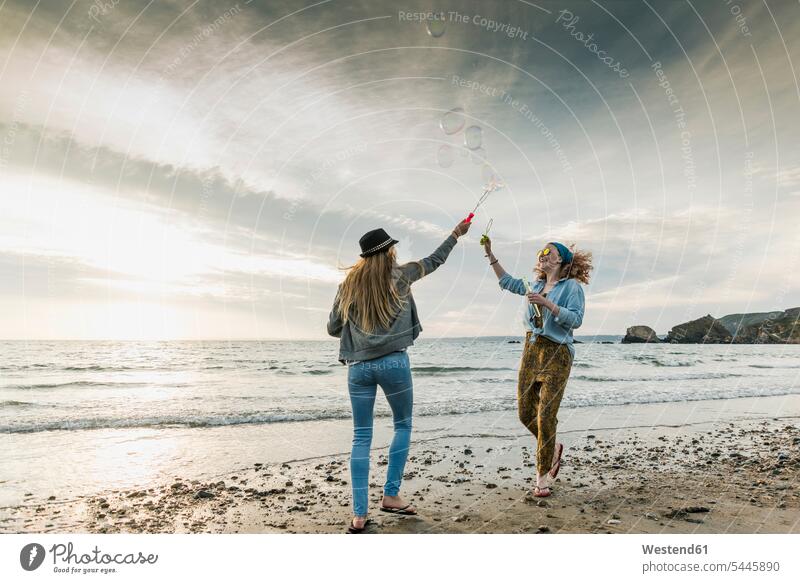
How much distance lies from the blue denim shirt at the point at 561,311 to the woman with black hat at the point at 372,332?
1400 millimetres

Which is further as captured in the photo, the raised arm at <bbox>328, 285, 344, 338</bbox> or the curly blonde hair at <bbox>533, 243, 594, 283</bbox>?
the curly blonde hair at <bbox>533, 243, 594, 283</bbox>

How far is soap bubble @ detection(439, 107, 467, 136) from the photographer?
8719 mm

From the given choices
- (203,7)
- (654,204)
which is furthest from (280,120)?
(654,204)

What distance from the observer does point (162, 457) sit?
8602 mm

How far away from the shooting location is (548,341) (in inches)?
232

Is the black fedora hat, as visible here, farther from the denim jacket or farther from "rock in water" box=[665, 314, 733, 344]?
"rock in water" box=[665, 314, 733, 344]

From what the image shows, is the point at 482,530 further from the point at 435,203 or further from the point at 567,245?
the point at 435,203

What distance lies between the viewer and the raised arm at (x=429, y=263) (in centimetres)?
507

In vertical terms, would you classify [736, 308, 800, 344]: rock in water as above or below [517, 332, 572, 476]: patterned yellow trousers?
above

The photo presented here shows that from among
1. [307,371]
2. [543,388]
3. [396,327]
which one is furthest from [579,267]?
[307,371]

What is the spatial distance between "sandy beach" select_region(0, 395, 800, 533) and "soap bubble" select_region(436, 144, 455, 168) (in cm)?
470

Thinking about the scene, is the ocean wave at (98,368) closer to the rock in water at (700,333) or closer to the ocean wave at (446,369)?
the ocean wave at (446,369)

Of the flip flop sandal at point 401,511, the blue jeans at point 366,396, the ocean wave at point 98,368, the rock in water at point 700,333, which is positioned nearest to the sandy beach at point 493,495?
the flip flop sandal at point 401,511

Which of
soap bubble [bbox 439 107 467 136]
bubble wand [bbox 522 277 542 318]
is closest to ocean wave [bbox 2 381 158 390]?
soap bubble [bbox 439 107 467 136]
